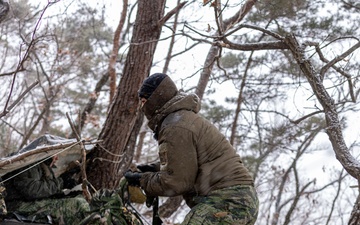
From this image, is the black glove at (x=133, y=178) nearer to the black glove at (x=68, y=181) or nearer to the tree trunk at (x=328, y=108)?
the black glove at (x=68, y=181)

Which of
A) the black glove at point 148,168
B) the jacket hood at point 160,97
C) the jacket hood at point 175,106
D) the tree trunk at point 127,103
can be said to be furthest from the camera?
the tree trunk at point 127,103

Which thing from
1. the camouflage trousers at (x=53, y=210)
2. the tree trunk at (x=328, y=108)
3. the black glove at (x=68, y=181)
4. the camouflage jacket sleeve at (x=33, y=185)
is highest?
the tree trunk at (x=328, y=108)

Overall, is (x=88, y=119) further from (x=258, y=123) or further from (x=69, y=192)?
(x=258, y=123)

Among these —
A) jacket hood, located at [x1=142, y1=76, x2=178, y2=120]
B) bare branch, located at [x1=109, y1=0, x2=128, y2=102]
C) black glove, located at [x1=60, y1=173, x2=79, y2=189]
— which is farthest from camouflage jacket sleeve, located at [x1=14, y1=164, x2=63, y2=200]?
bare branch, located at [x1=109, y1=0, x2=128, y2=102]

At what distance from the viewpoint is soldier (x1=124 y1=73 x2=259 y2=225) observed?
3.25 metres

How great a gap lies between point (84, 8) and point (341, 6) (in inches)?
300

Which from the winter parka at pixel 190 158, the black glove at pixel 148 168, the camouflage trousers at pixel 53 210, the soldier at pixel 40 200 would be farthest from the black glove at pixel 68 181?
the winter parka at pixel 190 158

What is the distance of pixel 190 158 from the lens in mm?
3242

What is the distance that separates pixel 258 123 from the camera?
1403 centimetres

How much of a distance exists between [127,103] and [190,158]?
283 cm

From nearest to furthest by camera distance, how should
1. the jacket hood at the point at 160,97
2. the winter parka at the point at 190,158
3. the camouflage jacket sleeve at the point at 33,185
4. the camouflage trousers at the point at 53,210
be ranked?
the winter parka at the point at 190,158, the jacket hood at the point at 160,97, the camouflage trousers at the point at 53,210, the camouflage jacket sleeve at the point at 33,185

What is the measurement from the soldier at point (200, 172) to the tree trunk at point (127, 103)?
2254 millimetres

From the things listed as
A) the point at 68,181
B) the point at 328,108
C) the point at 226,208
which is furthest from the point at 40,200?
the point at 328,108

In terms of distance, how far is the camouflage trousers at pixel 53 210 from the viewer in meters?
4.34
